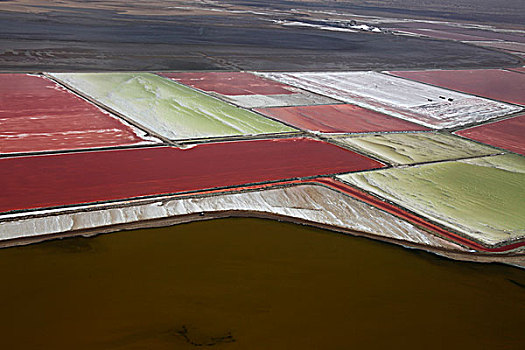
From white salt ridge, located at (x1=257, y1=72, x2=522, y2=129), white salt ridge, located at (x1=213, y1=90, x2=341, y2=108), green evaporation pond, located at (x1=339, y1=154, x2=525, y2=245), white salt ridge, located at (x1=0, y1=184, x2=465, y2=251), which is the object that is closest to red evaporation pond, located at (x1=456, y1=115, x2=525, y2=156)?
white salt ridge, located at (x1=257, y1=72, x2=522, y2=129)

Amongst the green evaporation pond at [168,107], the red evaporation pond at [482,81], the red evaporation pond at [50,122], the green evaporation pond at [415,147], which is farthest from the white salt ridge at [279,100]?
the red evaporation pond at [482,81]

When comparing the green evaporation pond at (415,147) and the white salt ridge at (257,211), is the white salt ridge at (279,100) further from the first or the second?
the white salt ridge at (257,211)

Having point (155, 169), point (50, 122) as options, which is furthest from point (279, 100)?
point (155, 169)

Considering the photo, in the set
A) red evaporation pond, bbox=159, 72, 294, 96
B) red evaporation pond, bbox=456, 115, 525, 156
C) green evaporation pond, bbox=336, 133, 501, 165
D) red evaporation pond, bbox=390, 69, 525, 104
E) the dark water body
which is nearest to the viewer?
green evaporation pond, bbox=336, 133, 501, 165

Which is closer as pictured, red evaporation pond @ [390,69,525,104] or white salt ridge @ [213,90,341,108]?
white salt ridge @ [213,90,341,108]

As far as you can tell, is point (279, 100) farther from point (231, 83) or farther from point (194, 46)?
point (194, 46)

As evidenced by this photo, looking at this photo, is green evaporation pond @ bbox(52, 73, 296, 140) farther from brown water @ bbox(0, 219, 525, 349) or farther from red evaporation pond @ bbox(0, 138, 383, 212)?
brown water @ bbox(0, 219, 525, 349)

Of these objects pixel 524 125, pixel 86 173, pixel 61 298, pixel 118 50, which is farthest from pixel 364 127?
pixel 118 50

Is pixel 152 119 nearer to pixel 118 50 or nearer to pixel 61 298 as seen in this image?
pixel 61 298
